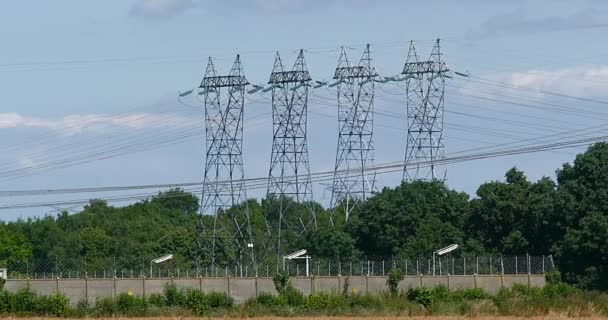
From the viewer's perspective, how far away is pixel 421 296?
211 ft

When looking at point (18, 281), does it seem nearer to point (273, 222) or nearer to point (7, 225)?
point (273, 222)

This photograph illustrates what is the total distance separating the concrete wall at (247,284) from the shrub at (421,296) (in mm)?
4763

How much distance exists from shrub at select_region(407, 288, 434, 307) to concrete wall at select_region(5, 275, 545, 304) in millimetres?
4763

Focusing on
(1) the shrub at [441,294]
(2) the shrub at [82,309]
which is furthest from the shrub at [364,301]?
(2) the shrub at [82,309]

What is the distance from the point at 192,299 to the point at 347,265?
19.4m

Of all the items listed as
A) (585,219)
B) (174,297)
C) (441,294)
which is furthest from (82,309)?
(585,219)

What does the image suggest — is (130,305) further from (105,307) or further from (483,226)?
(483,226)

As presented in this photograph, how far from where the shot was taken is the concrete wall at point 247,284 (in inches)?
2813

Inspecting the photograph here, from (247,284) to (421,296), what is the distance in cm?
1299

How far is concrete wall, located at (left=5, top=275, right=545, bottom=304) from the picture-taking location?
7144 cm

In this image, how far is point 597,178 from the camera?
273 feet

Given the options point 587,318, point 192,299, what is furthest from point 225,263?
point 587,318

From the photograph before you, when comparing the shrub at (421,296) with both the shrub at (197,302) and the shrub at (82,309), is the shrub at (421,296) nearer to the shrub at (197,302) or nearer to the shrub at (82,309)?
the shrub at (197,302)

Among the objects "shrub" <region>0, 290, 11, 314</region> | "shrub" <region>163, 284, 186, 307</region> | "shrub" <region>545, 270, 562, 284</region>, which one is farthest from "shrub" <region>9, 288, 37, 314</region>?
"shrub" <region>545, 270, 562, 284</region>
